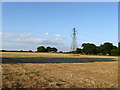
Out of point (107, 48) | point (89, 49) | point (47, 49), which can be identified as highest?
point (107, 48)

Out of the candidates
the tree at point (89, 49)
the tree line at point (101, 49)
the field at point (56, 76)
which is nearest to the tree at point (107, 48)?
the tree line at point (101, 49)

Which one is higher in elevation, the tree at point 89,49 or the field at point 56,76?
the tree at point 89,49

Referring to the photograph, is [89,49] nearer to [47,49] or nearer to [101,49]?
[101,49]

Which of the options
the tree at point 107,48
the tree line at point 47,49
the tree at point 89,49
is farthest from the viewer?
the tree line at point 47,49

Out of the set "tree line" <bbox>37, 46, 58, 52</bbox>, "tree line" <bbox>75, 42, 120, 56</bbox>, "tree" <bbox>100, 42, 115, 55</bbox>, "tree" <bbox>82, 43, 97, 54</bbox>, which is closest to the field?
"tree line" <bbox>75, 42, 120, 56</bbox>

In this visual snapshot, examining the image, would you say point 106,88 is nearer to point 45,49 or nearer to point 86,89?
point 86,89

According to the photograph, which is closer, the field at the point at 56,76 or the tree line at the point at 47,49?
the field at the point at 56,76

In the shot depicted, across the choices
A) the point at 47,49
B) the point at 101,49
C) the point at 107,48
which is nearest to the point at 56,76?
the point at 107,48

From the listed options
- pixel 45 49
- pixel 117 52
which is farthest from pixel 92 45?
pixel 45 49

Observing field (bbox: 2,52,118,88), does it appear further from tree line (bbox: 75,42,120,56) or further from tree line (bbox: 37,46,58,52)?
tree line (bbox: 37,46,58,52)

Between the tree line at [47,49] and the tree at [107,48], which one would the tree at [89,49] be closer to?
the tree at [107,48]

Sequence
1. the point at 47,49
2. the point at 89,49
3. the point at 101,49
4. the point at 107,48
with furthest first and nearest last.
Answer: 1. the point at 47,49
2. the point at 89,49
3. the point at 101,49
4. the point at 107,48

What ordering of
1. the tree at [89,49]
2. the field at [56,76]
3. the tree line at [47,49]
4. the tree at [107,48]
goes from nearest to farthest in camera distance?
the field at [56,76] → the tree at [107,48] → the tree at [89,49] → the tree line at [47,49]

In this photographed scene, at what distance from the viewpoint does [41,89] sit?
6242 mm
